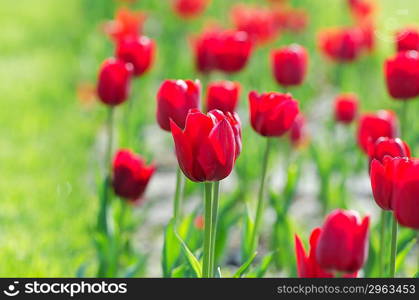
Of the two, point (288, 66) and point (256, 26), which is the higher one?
point (256, 26)

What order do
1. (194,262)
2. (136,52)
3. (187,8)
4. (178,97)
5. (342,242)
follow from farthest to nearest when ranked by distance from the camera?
(187,8), (136,52), (178,97), (194,262), (342,242)

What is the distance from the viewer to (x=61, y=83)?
545 centimetres

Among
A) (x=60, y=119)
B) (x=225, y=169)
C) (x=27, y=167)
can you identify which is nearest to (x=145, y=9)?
(x=60, y=119)

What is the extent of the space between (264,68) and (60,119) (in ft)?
4.51

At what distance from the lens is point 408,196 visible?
1573mm

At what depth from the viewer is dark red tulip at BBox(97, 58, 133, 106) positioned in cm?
262

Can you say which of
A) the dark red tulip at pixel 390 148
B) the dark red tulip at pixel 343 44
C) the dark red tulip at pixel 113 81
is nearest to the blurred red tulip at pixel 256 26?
the dark red tulip at pixel 343 44

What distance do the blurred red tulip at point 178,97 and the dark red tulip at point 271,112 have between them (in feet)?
A: 0.46

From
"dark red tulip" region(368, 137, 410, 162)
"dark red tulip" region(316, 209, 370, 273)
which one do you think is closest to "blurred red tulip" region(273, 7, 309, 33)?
"dark red tulip" region(368, 137, 410, 162)

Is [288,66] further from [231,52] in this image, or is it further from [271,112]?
[271,112]

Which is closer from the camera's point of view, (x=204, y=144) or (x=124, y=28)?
(x=204, y=144)

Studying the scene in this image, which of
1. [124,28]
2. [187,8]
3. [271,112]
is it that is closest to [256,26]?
[124,28]

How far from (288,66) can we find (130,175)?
2.69ft

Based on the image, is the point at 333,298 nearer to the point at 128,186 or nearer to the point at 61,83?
the point at 128,186
